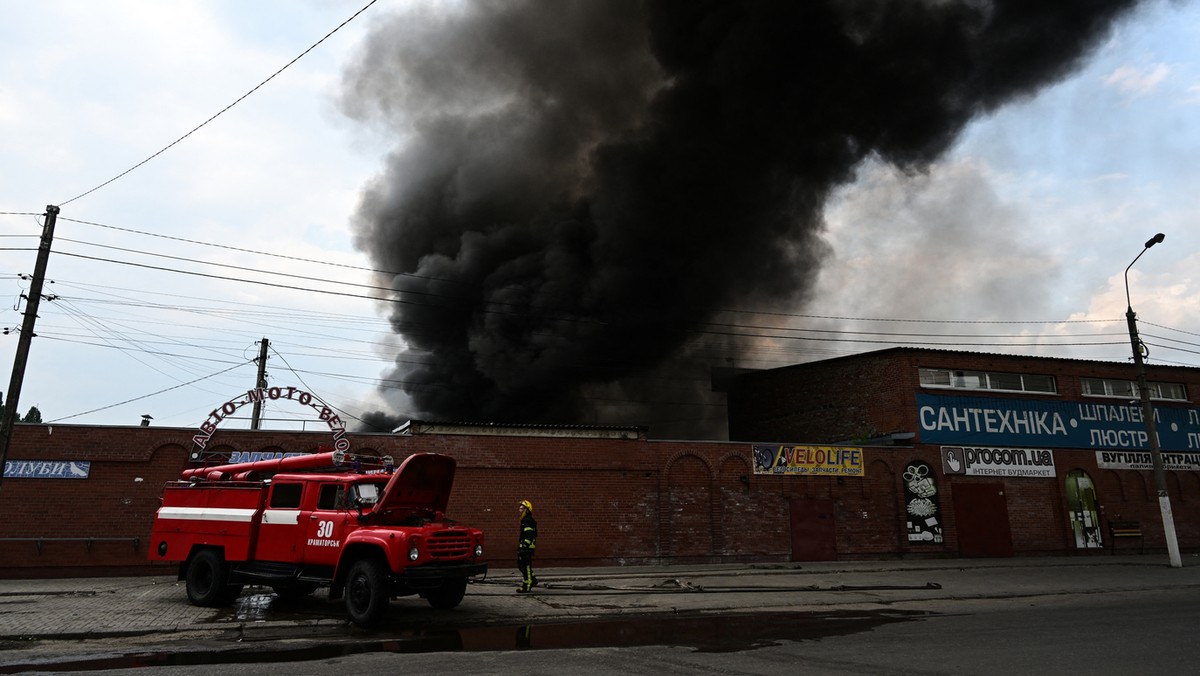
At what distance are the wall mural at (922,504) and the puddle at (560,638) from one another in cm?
1241

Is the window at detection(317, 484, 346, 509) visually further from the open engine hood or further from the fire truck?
the open engine hood

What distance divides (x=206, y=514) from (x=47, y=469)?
808 cm

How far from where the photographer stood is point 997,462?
77.3 ft

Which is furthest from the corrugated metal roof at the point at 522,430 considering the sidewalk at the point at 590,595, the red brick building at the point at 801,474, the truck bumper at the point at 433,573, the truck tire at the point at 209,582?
the truck bumper at the point at 433,573

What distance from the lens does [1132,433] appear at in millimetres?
26172

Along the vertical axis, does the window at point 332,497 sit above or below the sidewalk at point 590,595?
above

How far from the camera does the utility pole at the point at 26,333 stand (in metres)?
13.8

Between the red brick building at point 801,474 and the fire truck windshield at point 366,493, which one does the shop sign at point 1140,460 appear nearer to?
the red brick building at point 801,474

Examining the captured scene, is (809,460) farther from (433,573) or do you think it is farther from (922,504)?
(433,573)

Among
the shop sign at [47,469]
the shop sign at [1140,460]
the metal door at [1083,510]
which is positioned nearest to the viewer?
the shop sign at [47,469]

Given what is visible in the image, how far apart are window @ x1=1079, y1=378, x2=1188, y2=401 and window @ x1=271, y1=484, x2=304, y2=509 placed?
27.3 meters

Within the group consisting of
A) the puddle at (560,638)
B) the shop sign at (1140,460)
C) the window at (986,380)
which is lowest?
the puddle at (560,638)

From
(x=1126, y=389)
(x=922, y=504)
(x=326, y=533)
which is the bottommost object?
(x=326, y=533)

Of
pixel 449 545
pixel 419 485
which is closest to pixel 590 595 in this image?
pixel 449 545
